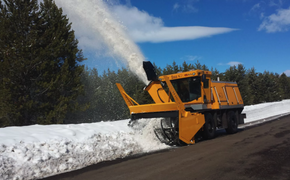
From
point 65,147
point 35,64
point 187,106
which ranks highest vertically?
point 35,64

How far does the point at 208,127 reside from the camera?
10289 millimetres

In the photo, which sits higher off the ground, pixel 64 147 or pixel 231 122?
pixel 231 122

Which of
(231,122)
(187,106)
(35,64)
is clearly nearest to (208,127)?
(187,106)

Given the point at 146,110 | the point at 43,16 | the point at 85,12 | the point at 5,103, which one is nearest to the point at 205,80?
the point at 146,110

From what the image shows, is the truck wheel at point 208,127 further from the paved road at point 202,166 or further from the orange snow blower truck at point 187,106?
the paved road at point 202,166

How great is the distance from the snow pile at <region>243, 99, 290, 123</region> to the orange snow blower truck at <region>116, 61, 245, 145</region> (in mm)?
9774

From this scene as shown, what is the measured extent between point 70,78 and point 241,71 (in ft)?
133

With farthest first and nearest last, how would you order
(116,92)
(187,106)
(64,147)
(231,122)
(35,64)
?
(116,92), (35,64), (231,122), (187,106), (64,147)

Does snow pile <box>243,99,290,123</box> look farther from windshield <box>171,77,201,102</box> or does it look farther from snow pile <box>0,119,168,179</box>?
snow pile <box>0,119,168,179</box>

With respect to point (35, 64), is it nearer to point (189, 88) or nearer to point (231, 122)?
point (189, 88)

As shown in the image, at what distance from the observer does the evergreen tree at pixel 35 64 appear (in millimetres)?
19109

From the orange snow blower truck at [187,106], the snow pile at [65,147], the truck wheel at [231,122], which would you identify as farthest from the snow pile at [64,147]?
the truck wheel at [231,122]

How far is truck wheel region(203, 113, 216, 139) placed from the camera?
10.1 meters

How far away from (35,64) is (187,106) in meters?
14.9
